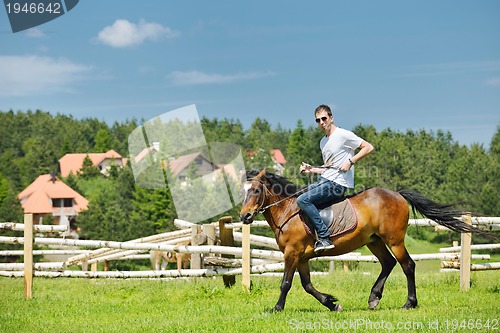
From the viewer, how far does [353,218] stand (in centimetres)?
830

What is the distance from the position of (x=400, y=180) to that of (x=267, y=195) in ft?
177

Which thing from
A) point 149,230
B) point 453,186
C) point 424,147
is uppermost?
point 424,147

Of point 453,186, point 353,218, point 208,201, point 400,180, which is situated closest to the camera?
point 353,218

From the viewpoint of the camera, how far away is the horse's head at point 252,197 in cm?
827

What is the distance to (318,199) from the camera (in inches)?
325

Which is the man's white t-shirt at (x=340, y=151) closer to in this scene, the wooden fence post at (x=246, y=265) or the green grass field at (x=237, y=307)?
the green grass field at (x=237, y=307)

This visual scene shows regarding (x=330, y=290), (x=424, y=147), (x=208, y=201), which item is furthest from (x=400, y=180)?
(x=330, y=290)

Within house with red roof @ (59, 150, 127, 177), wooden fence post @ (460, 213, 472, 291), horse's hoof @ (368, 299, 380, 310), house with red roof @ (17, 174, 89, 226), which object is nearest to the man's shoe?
horse's hoof @ (368, 299, 380, 310)

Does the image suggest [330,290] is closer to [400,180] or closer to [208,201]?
[208,201]

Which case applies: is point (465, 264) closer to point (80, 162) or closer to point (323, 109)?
point (323, 109)

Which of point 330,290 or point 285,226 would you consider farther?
point 330,290

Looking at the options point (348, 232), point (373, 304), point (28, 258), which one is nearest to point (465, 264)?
point (373, 304)

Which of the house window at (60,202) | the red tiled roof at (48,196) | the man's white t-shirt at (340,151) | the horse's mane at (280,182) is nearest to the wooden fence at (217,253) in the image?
the horse's mane at (280,182)

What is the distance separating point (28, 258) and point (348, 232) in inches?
230
